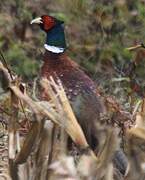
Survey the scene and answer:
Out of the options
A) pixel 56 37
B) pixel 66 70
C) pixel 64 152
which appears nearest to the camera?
pixel 64 152

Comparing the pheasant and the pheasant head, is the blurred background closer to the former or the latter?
the pheasant head

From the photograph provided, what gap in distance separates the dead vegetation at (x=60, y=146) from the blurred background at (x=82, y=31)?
5.45 m

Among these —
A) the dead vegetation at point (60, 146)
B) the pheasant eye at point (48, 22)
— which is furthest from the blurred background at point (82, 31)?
the dead vegetation at point (60, 146)

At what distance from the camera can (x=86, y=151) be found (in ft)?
7.34

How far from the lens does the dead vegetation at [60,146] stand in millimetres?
2186

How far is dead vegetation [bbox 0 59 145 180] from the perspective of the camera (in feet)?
7.17

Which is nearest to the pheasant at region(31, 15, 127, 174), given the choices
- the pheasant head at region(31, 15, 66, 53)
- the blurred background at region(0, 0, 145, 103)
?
the pheasant head at region(31, 15, 66, 53)

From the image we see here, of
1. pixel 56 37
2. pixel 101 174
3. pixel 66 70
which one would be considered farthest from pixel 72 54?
pixel 101 174

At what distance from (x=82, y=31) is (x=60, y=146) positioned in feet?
21.6

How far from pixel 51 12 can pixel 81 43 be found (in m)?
0.52

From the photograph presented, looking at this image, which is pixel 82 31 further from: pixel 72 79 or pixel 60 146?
pixel 60 146

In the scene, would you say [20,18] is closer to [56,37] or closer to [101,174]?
[56,37]

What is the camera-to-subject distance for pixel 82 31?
350 inches

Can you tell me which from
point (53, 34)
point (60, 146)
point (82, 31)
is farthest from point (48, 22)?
point (60, 146)
